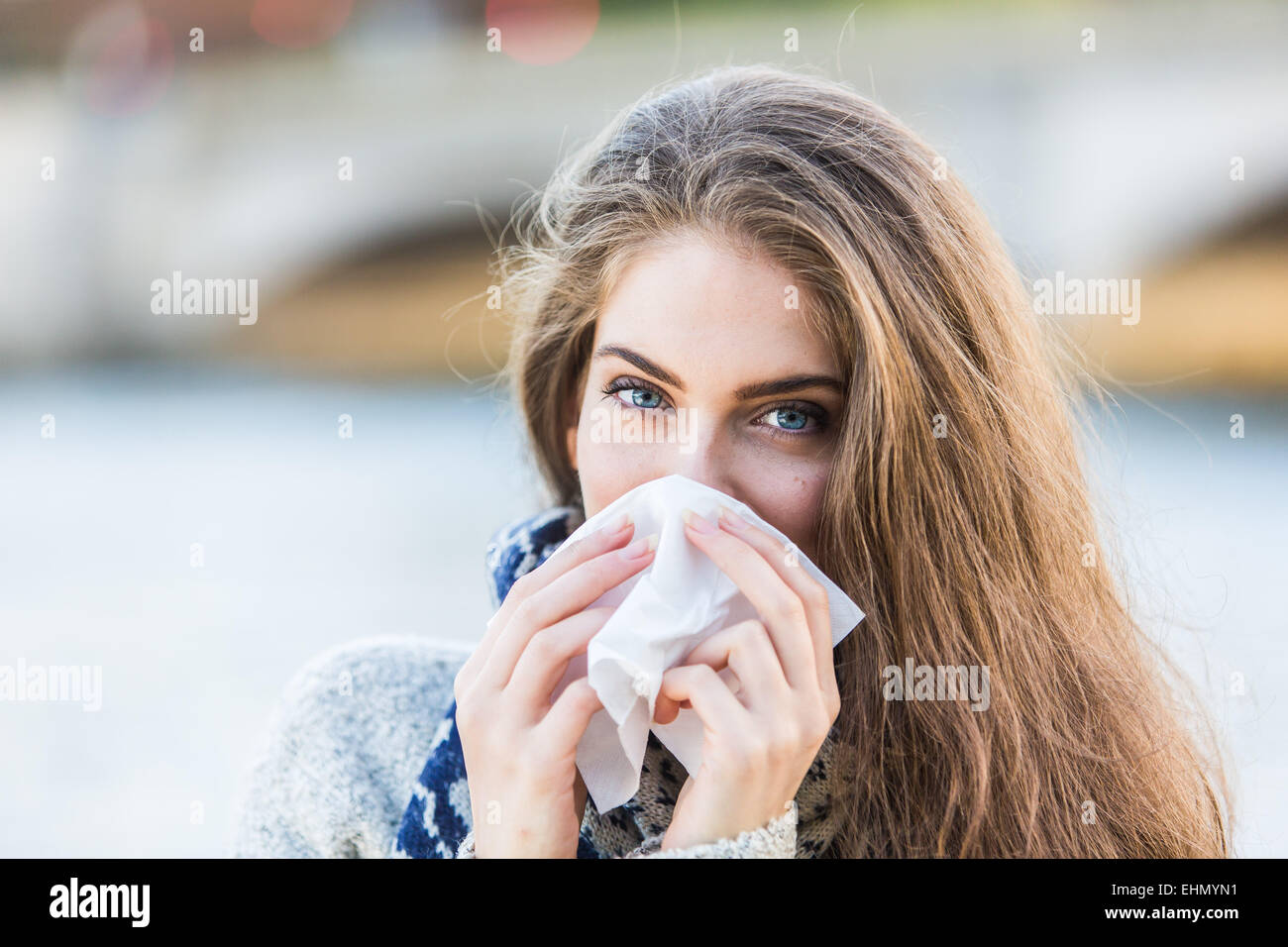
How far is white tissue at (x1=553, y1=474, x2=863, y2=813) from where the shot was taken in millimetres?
1382

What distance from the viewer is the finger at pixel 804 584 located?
143 centimetres

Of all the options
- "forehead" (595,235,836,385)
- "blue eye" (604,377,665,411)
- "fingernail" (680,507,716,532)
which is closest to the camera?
"fingernail" (680,507,716,532)

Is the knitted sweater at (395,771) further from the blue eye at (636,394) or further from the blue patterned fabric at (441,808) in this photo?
the blue eye at (636,394)

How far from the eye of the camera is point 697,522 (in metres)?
1.48

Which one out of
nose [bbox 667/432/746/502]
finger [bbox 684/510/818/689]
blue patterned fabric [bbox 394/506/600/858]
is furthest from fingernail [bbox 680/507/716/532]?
blue patterned fabric [bbox 394/506/600/858]

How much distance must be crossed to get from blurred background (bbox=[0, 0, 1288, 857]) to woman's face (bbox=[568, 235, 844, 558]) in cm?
66

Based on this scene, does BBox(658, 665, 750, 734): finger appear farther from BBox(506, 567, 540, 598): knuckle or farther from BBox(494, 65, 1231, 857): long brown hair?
BBox(494, 65, 1231, 857): long brown hair

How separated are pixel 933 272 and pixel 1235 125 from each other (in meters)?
8.88

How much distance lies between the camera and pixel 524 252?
7.47ft

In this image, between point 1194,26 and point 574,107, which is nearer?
point 1194,26

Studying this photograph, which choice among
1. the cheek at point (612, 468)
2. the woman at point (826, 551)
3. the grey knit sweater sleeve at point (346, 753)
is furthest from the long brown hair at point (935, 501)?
the grey knit sweater sleeve at point (346, 753)

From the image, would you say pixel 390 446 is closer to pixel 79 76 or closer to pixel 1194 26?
pixel 79 76
